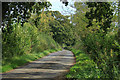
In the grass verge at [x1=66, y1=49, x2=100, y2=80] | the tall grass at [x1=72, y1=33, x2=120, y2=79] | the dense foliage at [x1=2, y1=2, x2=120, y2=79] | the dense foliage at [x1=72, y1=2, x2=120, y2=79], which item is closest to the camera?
the tall grass at [x1=72, y1=33, x2=120, y2=79]

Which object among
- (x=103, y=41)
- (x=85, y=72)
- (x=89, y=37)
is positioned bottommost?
(x=85, y=72)

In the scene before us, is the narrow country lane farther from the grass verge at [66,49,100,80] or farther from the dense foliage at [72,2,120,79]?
the dense foliage at [72,2,120,79]

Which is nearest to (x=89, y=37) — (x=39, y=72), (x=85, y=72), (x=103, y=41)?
(x=103, y=41)

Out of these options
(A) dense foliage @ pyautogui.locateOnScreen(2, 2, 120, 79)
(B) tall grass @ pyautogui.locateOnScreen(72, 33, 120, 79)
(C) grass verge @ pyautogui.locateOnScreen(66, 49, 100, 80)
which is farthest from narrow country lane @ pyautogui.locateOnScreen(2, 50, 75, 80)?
(B) tall grass @ pyautogui.locateOnScreen(72, 33, 120, 79)

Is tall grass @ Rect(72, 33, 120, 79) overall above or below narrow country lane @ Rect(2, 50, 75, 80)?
above

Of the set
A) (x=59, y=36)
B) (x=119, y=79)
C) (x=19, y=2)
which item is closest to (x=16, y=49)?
(x=19, y=2)

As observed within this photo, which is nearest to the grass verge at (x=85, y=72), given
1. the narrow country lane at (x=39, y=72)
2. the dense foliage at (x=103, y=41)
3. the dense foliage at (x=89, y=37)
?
the dense foliage at (x=89, y=37)

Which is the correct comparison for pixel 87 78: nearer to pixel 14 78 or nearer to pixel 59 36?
pixel 14 78

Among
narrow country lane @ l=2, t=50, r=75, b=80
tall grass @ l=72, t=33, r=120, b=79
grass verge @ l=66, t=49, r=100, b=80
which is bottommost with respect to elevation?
narrow country lane @ l=2, t=50, r=75, b=80

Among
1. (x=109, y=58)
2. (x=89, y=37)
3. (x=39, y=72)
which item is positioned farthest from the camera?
(x=89, y=37)

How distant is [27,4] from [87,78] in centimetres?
593

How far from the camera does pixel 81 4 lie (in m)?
28.1

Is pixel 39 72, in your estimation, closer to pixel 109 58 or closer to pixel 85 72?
pixel 85 72

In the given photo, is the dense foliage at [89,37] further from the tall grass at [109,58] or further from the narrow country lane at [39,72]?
the narrow country lane at [39,72]
